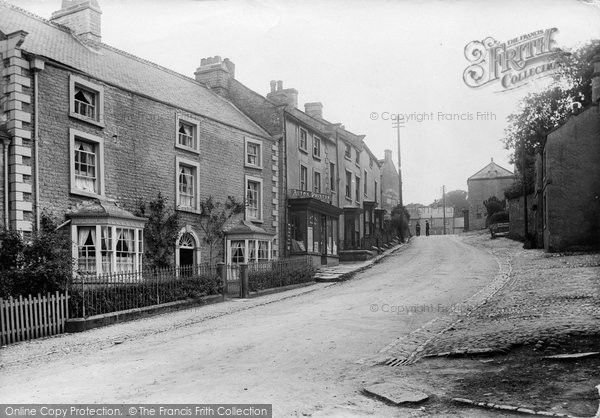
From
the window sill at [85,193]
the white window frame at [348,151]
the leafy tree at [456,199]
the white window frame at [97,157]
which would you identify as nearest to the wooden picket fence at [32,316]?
the window sill at [85,193]

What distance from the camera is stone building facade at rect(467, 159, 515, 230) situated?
64688 mm

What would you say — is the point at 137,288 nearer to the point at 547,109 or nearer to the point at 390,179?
the point at 547,109

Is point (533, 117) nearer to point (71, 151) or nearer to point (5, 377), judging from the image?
point (71, 151)

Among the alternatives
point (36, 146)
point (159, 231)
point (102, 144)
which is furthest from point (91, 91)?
point (159, 231)

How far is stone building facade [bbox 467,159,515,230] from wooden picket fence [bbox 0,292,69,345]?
192 feet

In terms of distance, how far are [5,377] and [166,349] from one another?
103 inches

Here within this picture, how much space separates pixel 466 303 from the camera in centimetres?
1393

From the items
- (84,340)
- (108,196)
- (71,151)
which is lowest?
(84,340)

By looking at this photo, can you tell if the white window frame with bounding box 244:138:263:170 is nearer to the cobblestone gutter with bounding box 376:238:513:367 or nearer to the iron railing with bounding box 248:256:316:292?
the iron railing with bounding box 248:256:316:292

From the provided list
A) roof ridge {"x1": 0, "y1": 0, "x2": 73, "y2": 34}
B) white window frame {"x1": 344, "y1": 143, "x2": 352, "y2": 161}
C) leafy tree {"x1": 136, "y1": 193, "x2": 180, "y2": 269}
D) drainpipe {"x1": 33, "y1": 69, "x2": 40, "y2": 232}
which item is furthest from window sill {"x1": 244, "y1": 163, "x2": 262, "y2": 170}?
white window frame {"x1": 344, "y1": 143, "x2": 352, "y2": 161}

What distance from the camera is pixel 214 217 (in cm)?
2252

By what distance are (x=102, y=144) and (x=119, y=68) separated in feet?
13.9

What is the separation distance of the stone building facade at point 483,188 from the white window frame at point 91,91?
178 ft

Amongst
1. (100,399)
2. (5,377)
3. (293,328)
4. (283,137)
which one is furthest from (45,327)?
(283,137)
